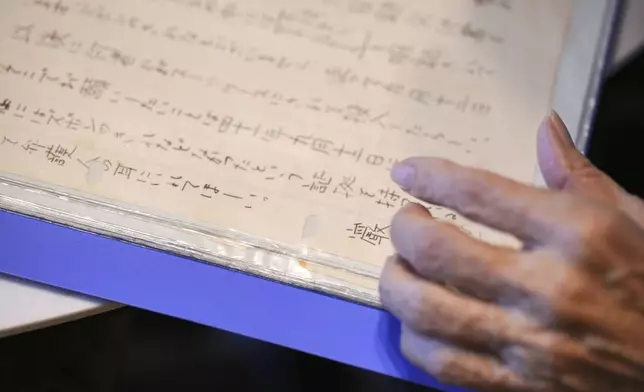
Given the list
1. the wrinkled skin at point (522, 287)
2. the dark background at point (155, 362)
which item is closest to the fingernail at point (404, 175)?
the wrinkled skin at point (522, 287)

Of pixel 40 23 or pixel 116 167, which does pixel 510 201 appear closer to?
pixel 116 167

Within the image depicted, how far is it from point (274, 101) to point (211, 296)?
0.14 m

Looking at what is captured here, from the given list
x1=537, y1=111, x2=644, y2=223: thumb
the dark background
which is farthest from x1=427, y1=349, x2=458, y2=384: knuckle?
the dark background

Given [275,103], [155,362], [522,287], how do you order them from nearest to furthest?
[522,287], [275,103], [155,362]

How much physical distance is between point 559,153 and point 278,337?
0.18 meters

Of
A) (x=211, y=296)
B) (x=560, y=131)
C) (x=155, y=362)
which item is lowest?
(x=155, y=362)

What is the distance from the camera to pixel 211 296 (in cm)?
41

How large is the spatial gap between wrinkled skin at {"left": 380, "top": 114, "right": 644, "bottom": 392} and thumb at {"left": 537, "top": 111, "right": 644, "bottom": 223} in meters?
0.04

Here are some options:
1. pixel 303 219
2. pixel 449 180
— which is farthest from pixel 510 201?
pixel 303 219

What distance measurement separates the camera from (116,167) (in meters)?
0.44

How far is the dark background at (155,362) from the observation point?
2.55 feet

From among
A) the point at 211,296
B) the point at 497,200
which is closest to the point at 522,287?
the point at 497,200

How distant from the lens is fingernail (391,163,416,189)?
354 millimetres

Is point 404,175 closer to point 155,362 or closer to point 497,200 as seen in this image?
point 497,200
